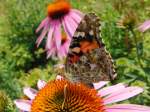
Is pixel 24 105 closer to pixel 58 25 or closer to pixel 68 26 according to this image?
pixel 68 26

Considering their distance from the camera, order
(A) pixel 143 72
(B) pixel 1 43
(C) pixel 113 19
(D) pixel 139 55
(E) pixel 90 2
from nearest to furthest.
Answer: (A) pixel 143 72 → (D) pixel 139 55 → (C) pixel 113 19 → (B) pixel 1 43 → (E) pixel 90 2

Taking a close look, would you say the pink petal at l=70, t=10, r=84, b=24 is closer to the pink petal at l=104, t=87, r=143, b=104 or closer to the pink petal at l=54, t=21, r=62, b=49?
the pink petal at l=54, t=21, r=62, b=49

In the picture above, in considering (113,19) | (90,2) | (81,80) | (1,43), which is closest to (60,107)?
(81,80)

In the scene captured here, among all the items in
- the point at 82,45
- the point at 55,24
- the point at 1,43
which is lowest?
the point at 1,43

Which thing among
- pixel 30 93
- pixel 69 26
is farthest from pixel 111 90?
pixel 69 26

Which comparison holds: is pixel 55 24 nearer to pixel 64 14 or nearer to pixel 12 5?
pixel 64 14

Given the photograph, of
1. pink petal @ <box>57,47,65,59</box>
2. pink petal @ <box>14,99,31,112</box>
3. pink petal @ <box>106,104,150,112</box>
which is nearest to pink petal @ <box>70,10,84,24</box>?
pink petal @ <box>57,47,65,59</box>
